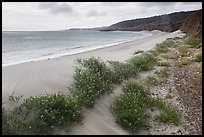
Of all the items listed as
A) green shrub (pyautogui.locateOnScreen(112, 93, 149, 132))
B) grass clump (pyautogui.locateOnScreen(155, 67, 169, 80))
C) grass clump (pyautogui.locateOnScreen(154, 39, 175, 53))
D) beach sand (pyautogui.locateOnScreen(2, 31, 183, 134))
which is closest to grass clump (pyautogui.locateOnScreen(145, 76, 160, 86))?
grass clump (pyautogui.locateOnScreen(155, 67, 169, 80))

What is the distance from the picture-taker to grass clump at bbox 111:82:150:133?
253 inches

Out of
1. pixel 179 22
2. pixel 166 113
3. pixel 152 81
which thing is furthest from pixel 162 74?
pixel 179 22

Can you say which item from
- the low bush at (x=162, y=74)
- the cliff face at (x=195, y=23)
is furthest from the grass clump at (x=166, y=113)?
the cliff face at (x=195, y=23)

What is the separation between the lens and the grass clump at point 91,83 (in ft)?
23.1

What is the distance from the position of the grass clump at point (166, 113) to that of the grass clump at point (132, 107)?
0.91ft

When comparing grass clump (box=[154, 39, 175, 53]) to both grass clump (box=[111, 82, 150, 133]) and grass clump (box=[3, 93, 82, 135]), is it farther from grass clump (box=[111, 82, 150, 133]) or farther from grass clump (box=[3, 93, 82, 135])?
grass clump (box=[3, 93, 82, 135])

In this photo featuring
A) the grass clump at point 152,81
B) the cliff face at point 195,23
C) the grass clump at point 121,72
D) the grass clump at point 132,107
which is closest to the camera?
the grass clump at point 132,107

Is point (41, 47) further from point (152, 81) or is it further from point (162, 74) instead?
point (152, 81)

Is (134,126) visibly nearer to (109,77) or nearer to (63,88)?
(63,88)

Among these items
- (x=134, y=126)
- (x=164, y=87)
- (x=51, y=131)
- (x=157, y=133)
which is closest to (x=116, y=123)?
(x=134, y=126)

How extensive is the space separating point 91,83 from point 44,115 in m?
2.01

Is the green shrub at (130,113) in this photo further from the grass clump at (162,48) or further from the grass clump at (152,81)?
the grass clump at (162,48)

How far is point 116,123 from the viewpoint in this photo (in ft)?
21.5

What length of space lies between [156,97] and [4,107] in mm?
4227
